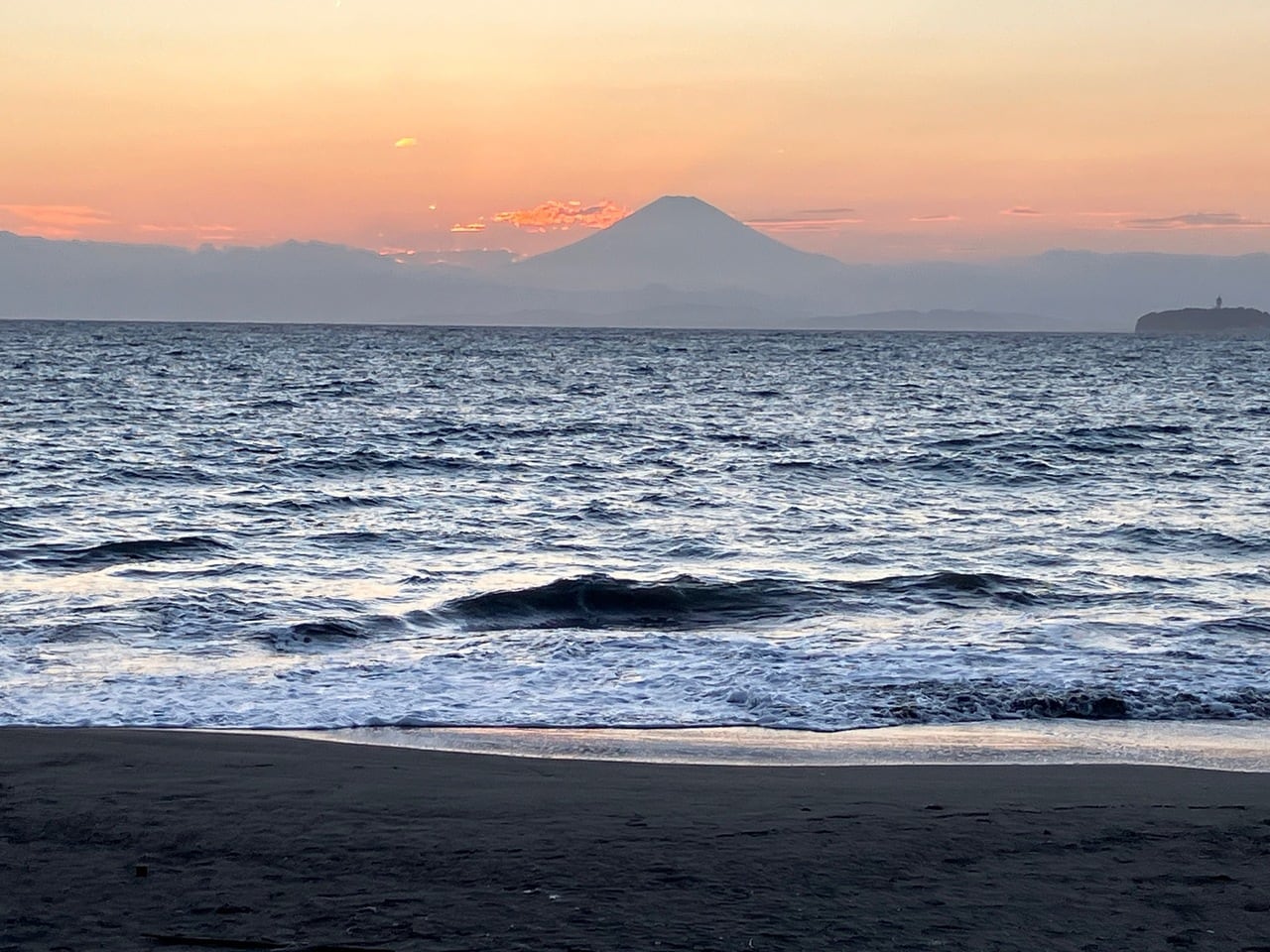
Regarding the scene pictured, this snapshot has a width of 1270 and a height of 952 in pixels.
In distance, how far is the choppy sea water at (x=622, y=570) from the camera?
31.4 ft

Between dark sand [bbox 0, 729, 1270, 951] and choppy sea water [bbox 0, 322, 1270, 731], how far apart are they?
1.92m

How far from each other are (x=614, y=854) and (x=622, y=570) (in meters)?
9.58

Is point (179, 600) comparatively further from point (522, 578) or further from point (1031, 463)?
point (1031, 463)

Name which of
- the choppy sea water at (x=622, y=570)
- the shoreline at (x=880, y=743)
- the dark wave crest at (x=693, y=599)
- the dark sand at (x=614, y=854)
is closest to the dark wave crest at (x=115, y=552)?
the choppy sea water at (x=622, y=570)

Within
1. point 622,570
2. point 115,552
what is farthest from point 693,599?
point 115,552

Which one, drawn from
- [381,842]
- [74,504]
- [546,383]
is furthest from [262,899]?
[546,383]

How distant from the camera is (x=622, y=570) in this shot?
1514 centimetres

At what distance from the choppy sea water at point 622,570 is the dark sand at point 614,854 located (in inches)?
75.6

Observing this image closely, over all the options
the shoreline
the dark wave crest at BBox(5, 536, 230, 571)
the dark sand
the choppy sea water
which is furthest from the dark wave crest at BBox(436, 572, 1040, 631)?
the dark sand

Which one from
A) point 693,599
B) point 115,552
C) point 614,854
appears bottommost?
point 693,599

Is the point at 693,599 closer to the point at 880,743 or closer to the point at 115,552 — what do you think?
the point at 880,743

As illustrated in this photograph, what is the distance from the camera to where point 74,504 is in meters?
20.0

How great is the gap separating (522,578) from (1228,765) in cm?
823

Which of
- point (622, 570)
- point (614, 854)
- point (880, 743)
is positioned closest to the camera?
point (614, 854)
